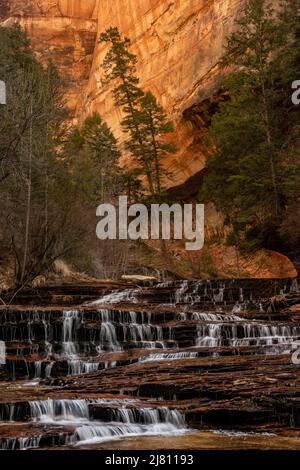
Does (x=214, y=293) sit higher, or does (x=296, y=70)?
(x=296, y=70)

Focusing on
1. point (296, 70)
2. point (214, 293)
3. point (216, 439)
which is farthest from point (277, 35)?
point (216, 439)

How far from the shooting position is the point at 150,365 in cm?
1417

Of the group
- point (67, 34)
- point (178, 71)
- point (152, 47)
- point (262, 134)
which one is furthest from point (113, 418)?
point (67, 34)

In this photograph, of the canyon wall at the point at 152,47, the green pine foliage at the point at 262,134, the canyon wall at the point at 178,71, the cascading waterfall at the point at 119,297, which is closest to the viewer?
the cascading waterfall at the point at 119,297

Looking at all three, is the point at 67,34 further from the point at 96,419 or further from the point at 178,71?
the point at 96,419

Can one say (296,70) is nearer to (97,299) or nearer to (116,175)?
(116,175)

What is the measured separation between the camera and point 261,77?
28.9m

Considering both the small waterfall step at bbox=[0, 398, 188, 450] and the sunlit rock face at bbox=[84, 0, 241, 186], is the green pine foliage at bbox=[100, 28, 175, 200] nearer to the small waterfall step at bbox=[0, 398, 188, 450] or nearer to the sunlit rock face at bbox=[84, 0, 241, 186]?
the sunlit rock face at bbox=[84, 0, 241, 186]

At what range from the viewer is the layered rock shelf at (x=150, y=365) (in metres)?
10.6

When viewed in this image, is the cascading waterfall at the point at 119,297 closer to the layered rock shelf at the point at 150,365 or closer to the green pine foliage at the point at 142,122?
the layered rock shelf at the point at 150,365

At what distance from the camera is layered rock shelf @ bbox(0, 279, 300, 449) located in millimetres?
10586

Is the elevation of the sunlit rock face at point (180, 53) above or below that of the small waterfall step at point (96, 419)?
above

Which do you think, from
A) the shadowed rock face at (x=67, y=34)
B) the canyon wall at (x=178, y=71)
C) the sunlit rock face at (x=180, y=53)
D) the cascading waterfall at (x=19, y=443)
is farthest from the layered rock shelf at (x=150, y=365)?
the shadowed rock face at (x=67, y=34)
